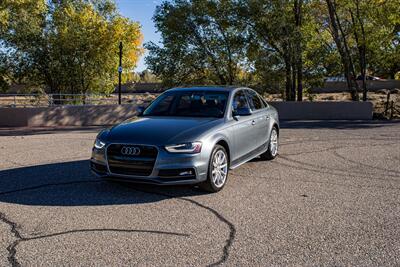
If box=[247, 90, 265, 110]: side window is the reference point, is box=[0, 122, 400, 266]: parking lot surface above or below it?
below

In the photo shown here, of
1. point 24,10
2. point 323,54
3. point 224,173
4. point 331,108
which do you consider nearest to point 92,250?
point 224,173

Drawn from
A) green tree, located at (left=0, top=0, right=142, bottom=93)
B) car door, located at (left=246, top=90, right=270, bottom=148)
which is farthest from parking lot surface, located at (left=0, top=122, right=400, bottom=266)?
green tree, located at (left=0, top=0, right=142, bottom=93)

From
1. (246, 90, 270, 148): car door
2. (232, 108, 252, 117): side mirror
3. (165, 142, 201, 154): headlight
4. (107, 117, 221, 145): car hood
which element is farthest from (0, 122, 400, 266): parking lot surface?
(232, 108, 252, 117): side mirror

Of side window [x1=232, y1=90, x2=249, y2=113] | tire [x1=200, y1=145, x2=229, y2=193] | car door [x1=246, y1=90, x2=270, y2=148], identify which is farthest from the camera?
car door [x1=246, y1=90, x2=270, y2=148]

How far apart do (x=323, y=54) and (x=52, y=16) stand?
15311mm

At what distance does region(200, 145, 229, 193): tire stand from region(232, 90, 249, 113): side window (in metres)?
1.08

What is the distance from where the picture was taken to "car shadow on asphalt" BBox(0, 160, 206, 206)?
6152mm

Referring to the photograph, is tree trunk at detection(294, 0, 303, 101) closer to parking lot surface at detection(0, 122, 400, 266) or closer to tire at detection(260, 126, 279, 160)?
tire at detection(260, 126, 279, 160)

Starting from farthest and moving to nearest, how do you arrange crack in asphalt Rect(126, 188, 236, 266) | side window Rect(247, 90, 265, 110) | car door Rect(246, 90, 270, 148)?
side window Rect(247, 90, 265, 110)
car door Rect(246, 90, 270, 148)
crack in asphalt Rect(126, 188, 236, 266)

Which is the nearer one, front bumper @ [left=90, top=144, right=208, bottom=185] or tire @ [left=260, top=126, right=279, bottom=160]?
front bumper @ [left=90, top=144, right=208, bottom=185]

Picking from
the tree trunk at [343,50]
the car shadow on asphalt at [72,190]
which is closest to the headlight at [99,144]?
the car shadow on asphalt at [72,190]

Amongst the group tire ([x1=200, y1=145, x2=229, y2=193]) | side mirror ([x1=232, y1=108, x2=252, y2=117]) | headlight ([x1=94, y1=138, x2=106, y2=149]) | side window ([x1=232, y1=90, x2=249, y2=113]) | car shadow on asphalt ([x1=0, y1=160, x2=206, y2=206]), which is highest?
side window ([x1=232, y1=90, x2=249, y2=113])

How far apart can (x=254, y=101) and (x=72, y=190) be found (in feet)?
12.3

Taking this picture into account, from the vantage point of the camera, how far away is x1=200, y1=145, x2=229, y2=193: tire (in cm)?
643
